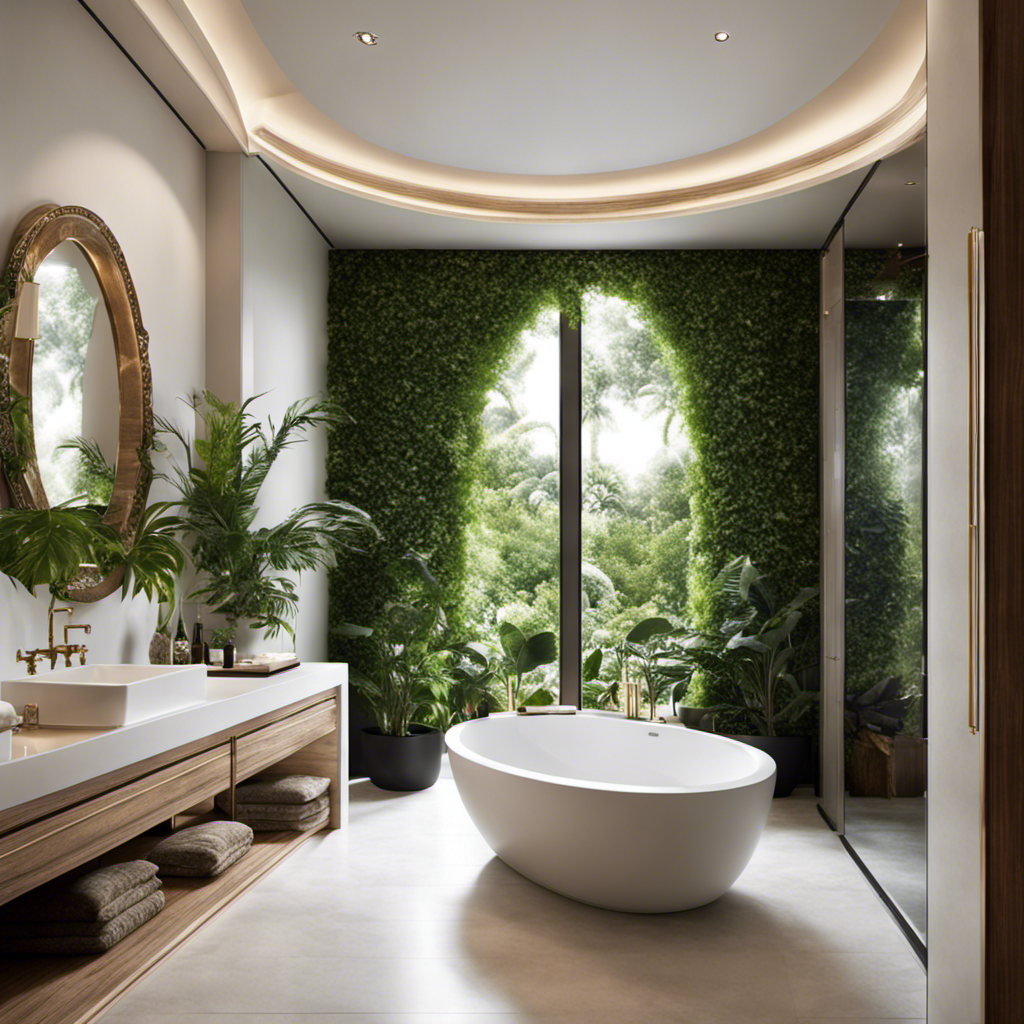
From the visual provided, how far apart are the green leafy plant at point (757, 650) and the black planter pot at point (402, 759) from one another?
1610mm

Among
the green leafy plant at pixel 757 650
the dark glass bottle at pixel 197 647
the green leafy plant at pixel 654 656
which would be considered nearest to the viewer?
the dark glass bottle at pixel 197 647

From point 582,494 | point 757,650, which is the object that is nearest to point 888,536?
point 757,650

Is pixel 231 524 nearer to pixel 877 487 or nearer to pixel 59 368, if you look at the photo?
pixel 59 368

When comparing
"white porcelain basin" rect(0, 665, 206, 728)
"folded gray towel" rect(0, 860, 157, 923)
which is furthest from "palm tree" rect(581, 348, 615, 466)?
"folded gray towel" rect(0, 860, 157, 923)

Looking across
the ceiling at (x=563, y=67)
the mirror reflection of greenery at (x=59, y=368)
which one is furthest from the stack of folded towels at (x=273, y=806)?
the ceiling at (x=563, y=67)

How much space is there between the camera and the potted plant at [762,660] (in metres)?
5.02

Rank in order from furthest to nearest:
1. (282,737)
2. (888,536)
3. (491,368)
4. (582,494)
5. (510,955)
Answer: (582,494) → (491,368) → (282,737) → (888,536) → (510,955)

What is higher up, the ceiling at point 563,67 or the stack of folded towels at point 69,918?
the ceiling at point 563,67

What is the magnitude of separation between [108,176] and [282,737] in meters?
2.30

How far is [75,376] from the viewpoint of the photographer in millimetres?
3098

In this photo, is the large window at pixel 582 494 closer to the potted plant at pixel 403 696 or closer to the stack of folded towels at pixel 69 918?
the potted plant at pixel 403 696

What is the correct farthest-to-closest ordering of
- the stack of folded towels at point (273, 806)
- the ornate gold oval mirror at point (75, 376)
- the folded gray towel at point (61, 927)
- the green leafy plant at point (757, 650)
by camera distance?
the green leafy plant at point (757, 650), the stack of folded towels at point (273, 806), the ornate gold oval mirror at point (75, 376), the folded gray towel at point (61, 927)

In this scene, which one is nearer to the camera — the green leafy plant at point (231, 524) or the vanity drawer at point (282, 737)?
the vanity drawer at point (282, 737)

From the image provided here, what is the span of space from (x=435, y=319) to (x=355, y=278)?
0.59 metres
